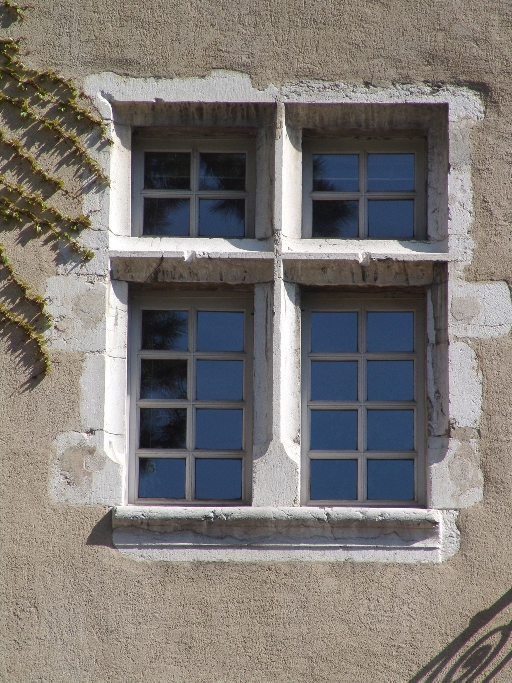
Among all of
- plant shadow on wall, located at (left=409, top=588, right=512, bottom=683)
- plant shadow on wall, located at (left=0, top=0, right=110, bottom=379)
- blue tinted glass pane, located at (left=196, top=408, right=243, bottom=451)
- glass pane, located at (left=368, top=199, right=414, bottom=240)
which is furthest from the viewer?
glass pane, located at (left=368, top=199, right=414, bottom=240)

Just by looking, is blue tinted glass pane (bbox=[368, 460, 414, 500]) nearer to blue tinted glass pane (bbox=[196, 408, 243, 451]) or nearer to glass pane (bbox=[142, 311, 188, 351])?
blue tinted glass pane (bbox=[196, 408, 243, 451])

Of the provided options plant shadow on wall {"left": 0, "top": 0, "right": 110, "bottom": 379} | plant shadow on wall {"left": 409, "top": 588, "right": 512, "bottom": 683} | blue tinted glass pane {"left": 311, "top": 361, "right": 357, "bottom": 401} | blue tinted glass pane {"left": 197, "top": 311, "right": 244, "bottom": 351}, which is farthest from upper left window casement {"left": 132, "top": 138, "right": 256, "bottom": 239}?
plant shadow on wall {"left": 409, "top": 588, "right": 512, "bottom": 683}

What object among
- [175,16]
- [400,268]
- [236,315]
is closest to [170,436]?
[236,315]

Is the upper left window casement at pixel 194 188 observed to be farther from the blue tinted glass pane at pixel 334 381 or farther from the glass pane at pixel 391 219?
the blue tinted glass pane at pixel 334 381

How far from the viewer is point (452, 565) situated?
375cm

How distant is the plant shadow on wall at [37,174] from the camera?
395cm

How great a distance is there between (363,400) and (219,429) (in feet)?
2.18

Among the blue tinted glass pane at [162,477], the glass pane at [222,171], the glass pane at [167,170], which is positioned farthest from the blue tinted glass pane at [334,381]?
the glass pane at [167,170]

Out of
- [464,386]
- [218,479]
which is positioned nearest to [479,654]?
[464,386]

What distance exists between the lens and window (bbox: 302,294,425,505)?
A: 13.1 feet

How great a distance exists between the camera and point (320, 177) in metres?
4.25

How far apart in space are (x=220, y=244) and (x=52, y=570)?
63.0 inches

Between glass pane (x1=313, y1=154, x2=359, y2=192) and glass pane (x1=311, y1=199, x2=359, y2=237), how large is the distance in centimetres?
7

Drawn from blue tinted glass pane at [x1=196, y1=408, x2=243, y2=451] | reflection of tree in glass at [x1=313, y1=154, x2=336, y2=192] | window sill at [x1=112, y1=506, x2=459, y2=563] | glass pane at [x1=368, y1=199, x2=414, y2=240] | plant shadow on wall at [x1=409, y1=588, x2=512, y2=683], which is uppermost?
reflection of tree in glass at [x1=313, y1=154, x2=336, y2=192]
